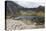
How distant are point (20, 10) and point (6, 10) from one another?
0.53ft

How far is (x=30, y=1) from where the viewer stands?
103 centimetres

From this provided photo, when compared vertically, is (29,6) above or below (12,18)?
above

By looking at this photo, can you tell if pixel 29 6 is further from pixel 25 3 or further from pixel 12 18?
pixel 12 18

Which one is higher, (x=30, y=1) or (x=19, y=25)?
(x=30, y=1)

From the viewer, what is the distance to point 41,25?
1.04 m

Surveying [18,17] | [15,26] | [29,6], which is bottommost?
[15,26]

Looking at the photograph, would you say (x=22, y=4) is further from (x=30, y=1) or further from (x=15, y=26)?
(x=15, y=26)

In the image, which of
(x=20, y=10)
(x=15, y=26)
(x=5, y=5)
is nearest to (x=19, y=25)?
(x=15, y=26)

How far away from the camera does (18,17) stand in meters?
1.01

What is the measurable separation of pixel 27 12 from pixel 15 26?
0.71 ft

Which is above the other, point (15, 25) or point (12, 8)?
point (12, 8)

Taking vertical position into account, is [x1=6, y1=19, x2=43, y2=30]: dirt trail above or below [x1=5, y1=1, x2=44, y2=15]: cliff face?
below

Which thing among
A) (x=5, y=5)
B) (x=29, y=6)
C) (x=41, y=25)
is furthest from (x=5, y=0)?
(x=41, y=25)

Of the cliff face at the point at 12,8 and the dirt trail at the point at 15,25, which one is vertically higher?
the cliff face at the point at 12,8
